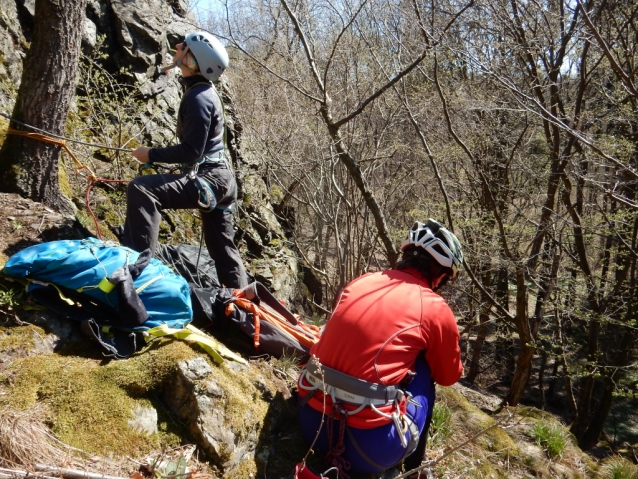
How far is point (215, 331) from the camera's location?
423cm

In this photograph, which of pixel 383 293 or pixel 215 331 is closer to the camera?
pixel 383 293

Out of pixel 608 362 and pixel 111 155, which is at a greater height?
pixel 111 155

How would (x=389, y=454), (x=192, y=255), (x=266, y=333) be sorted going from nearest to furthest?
1. (x=389, y=454)
2. (x=266, y=333)
3. (x=192, y=255)

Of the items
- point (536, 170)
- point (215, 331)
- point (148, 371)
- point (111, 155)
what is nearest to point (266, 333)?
point (215, 331)

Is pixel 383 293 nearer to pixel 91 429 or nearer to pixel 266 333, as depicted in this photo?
pixel 266 333

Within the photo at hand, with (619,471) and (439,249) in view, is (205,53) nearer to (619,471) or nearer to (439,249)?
(439,249)

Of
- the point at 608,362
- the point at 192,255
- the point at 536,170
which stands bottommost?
the point at 608,362

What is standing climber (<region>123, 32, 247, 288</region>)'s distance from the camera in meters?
3.94

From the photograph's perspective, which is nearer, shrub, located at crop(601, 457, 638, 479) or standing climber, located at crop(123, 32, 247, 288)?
standing climber, located at crop(123, 32, 247, 288)

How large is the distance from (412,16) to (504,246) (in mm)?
3627

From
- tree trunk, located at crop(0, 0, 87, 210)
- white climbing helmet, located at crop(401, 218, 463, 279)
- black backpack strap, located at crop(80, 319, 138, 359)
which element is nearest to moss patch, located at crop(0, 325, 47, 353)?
black backpack strap, located at crop(80, 319, 138, 359)

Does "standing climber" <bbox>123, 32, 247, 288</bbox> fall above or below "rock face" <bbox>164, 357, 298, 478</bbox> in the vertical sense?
above

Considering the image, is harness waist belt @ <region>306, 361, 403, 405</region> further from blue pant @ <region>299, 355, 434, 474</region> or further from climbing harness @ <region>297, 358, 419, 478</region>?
blue pant @ <region>299, 355, 434, 474</region>

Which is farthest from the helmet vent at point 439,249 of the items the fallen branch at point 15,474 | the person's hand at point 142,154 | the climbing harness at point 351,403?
the fallen branch at point 15,474
